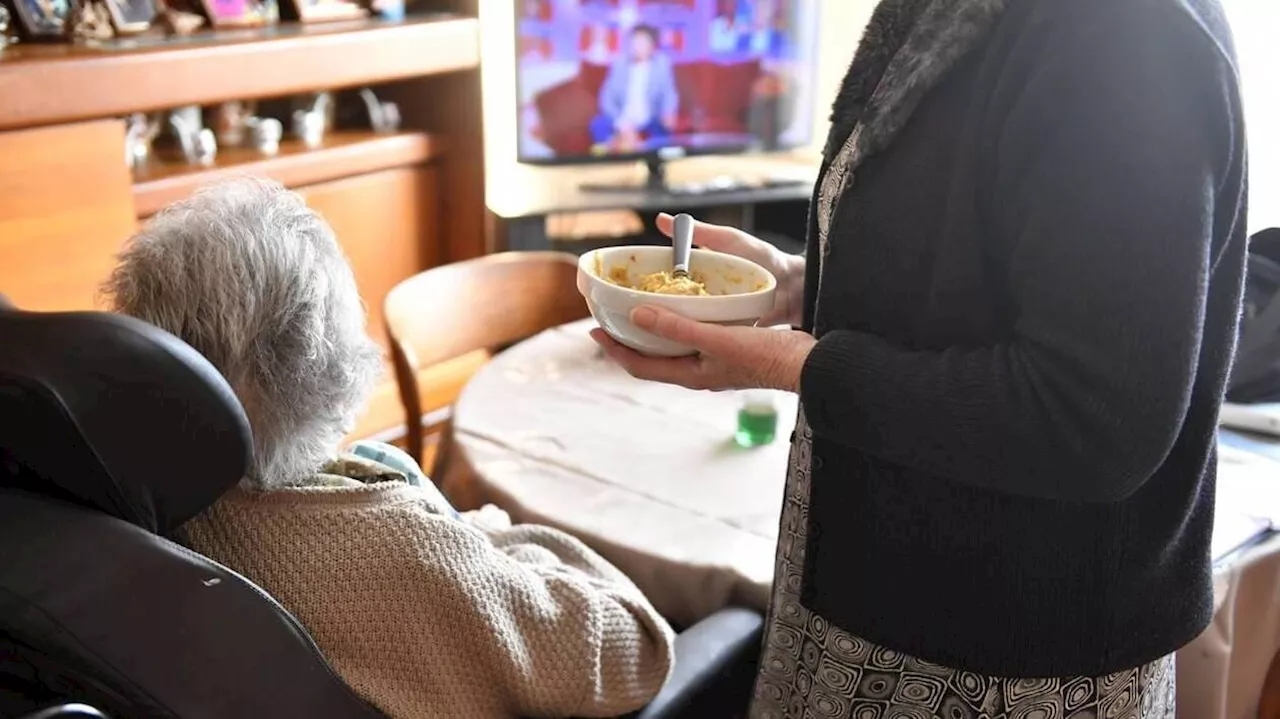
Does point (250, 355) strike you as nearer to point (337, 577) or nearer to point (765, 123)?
point (337, 577)

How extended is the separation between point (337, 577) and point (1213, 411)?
780 millimetres

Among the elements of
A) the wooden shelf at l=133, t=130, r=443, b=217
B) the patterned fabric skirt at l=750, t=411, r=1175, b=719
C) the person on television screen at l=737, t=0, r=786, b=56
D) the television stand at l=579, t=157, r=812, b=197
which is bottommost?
the television stand at l=579, t=157, r=812, b=197

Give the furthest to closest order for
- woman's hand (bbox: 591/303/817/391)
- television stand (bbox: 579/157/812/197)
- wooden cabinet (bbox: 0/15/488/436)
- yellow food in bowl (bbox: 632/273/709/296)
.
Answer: television stand (bbox: 579/157/812/197)
wooden cabinet (bbox: 0/15/488/436)
yellow food in bowl (bbox: 632/273/709/296)
woman's hand (bbox: 591/303/817/391)

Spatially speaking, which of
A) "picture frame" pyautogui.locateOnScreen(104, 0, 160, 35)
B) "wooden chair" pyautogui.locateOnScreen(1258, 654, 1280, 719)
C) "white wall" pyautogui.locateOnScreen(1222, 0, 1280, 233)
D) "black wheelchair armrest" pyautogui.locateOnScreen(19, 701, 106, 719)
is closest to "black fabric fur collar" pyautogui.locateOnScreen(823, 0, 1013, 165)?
"black wheelchair armrest" pyautogui.locateOnScreen(19, 701, 106, 719)

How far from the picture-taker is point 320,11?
278cm

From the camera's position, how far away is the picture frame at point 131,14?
2428 mm

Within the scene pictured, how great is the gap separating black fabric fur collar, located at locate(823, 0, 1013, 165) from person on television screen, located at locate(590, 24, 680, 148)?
207 cm

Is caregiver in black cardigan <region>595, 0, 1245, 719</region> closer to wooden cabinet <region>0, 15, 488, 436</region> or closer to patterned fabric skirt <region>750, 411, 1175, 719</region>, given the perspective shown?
patterned fabric skirt <region>750, 411, 1175, 719</region>

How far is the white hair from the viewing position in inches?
41.7

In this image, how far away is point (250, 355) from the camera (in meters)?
1.08

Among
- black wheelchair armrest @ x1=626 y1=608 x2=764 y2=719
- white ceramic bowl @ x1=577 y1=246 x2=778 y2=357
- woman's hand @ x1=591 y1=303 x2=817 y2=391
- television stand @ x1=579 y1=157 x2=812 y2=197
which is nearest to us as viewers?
woman's hand @ x1=591 y1=303 x2=817 y2=391

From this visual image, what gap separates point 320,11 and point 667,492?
6.06 ft

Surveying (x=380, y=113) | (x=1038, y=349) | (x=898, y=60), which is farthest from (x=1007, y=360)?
(x=380, y=113)

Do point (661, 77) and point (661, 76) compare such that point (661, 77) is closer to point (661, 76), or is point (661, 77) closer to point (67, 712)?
point (661, 76)
